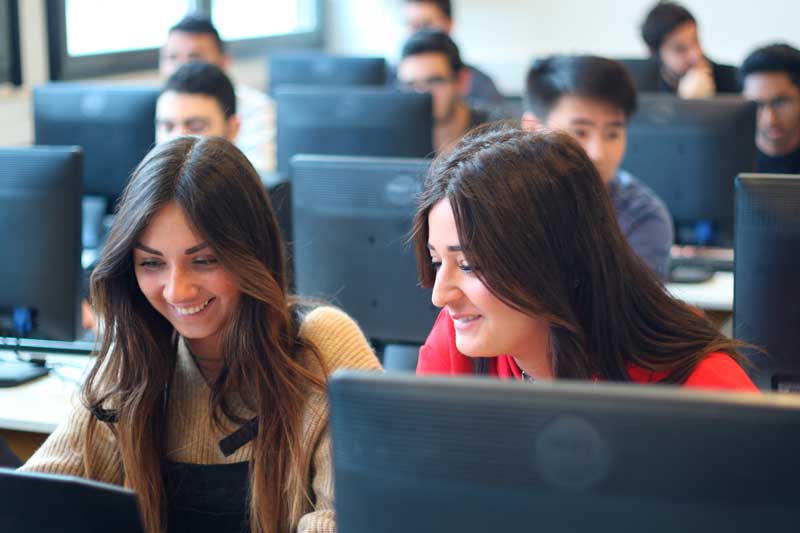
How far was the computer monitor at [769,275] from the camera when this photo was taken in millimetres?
1436

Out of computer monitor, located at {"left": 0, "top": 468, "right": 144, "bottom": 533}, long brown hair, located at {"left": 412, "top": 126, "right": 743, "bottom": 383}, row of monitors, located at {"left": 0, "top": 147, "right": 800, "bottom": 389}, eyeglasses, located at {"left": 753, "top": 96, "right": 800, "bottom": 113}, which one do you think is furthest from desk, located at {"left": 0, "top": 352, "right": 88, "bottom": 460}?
eyeglasses, located at {"left": 753, "top": 96, "right": 800, "bottom": 113}

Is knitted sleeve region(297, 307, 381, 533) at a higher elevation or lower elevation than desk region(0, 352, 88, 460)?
higher

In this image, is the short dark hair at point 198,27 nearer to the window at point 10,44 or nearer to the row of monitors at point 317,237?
the window at point 10,44

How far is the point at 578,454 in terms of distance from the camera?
2.13 feet

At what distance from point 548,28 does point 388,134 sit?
4.25 meters

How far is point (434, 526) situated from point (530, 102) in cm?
207

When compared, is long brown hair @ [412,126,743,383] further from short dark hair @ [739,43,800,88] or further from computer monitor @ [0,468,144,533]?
short dark hair @ [739,43,800,88]

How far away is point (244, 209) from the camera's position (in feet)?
4.79

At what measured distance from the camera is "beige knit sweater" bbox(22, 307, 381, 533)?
4.83 feet

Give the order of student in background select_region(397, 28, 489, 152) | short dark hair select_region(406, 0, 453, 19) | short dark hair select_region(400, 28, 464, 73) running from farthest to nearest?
short dark hair select_region(406, 0, 453, 19) → short dark hair select_region(400, 28, 464, 73) → student in background select_region(397, 28, 489, 152)

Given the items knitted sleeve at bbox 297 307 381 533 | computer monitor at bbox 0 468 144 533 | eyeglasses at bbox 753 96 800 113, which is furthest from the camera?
eyeglasses at bbox 753 96 800 113

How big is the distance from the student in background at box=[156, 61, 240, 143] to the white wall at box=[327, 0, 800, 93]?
3.64 m

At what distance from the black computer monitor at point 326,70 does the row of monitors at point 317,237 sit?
286 cm

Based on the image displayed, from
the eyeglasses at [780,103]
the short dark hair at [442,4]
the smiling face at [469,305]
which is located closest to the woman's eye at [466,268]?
the smiling face at [469,305]
